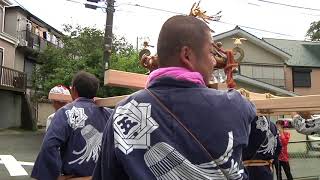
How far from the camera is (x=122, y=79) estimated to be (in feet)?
10.5

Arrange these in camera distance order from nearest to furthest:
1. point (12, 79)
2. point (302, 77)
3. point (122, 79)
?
1. point (122, 79)
2. point (12, 79)
3. point (302, 77)

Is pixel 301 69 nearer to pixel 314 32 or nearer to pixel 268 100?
pixel 314 32

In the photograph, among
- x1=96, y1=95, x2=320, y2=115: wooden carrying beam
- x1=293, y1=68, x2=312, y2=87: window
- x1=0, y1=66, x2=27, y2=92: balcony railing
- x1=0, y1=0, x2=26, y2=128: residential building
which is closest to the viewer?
x1=96, y1=95, x2=320, y2=115: wooden carrying beam

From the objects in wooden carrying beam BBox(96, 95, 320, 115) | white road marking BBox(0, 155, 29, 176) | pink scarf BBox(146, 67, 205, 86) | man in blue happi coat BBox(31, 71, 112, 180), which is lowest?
white road marking BBox(0, 155, 29, 176)

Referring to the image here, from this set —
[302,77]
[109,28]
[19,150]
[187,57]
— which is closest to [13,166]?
[19,150]

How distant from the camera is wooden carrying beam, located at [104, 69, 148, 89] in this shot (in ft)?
10.3

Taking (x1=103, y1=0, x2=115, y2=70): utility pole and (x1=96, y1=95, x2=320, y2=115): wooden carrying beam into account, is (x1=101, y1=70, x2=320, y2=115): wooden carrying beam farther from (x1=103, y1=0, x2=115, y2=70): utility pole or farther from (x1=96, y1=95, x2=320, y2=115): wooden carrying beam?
(x1=103, y1=0, x2=115, y2=70): utility pole

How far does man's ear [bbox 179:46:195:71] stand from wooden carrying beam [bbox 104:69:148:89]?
1316 mm

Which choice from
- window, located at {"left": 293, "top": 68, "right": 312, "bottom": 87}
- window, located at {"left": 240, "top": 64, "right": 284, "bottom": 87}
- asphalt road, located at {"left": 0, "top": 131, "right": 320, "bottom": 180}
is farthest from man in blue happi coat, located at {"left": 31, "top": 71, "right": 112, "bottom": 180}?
window, located at {"left": 293, "top": 68, "right": 312, "bottom": 87}

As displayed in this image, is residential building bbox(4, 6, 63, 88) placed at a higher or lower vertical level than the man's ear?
higher

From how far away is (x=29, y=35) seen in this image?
31469 millimetres

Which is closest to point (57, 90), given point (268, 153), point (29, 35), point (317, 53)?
point (268, 153)

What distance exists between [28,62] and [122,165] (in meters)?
31.9

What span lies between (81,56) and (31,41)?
9785 mm
